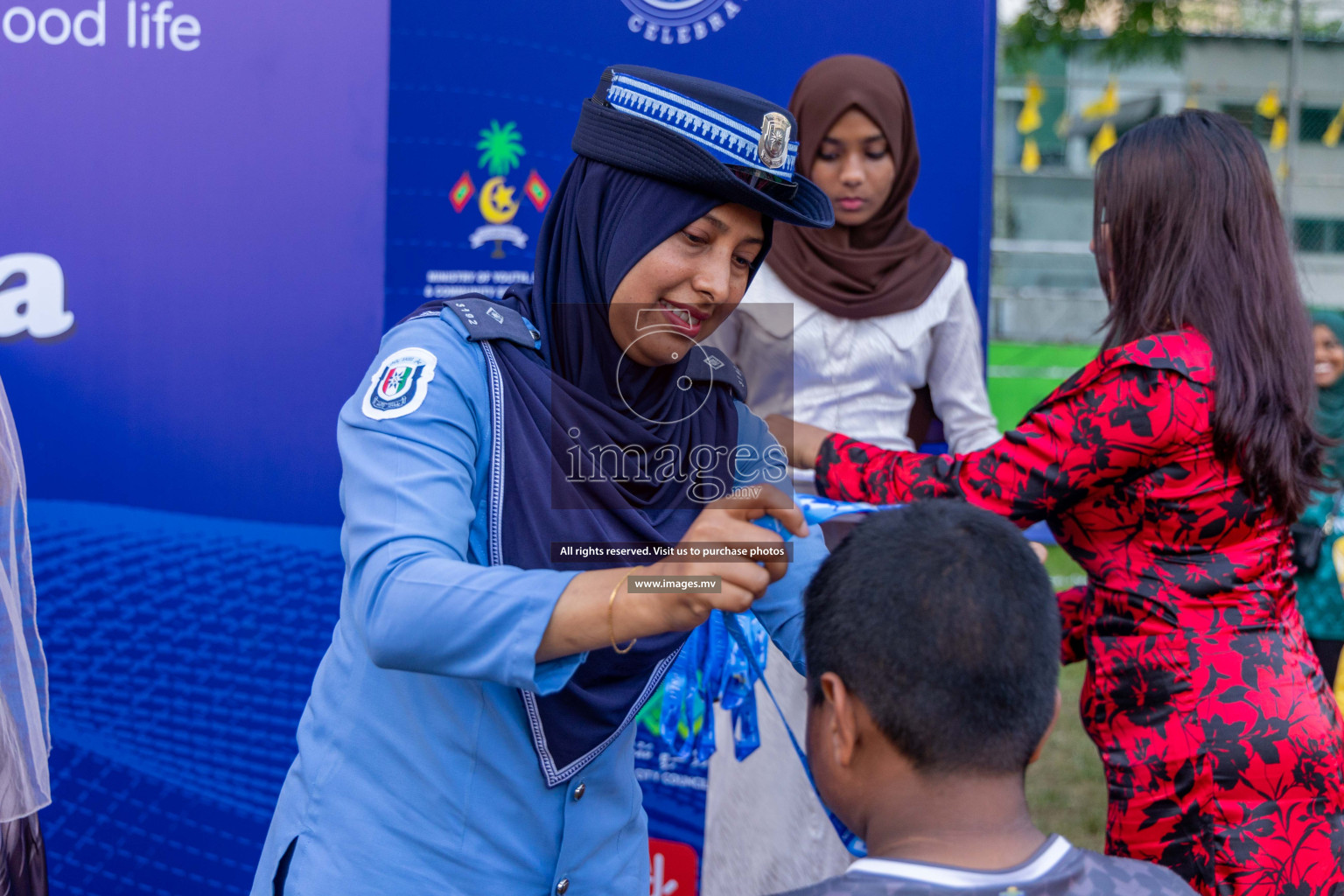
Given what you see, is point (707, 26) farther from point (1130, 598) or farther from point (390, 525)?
point (390, 525)

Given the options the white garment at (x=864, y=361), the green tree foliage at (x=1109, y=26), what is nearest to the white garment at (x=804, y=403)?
the white garment at (x=864, y=361)

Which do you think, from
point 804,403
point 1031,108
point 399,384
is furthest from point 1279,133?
point 399,384

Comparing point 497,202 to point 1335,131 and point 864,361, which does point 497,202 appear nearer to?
point 864,361

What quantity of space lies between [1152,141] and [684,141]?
1.05 meters

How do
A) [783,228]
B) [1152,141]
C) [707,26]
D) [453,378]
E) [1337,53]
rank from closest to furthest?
[453,378] → [1152,141] → [783,228] → [707,26] → [1337,53]

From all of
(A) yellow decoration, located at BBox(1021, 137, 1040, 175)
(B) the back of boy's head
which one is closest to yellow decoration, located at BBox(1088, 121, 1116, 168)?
(A) yellow decoration, located at BBox(1021, 137, 1040, 175)

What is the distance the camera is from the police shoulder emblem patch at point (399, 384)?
122 centimetres

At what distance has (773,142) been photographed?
4.47 ft

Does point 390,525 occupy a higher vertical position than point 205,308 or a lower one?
lower

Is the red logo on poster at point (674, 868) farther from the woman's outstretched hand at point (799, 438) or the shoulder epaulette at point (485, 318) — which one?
the shoulder epaulette at point (485, 318)

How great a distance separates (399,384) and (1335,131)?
12701mm

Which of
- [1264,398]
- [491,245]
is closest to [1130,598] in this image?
[1264,398]

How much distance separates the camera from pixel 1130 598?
6.18 feet

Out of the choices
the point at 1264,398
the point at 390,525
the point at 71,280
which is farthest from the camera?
the point at 71,280
